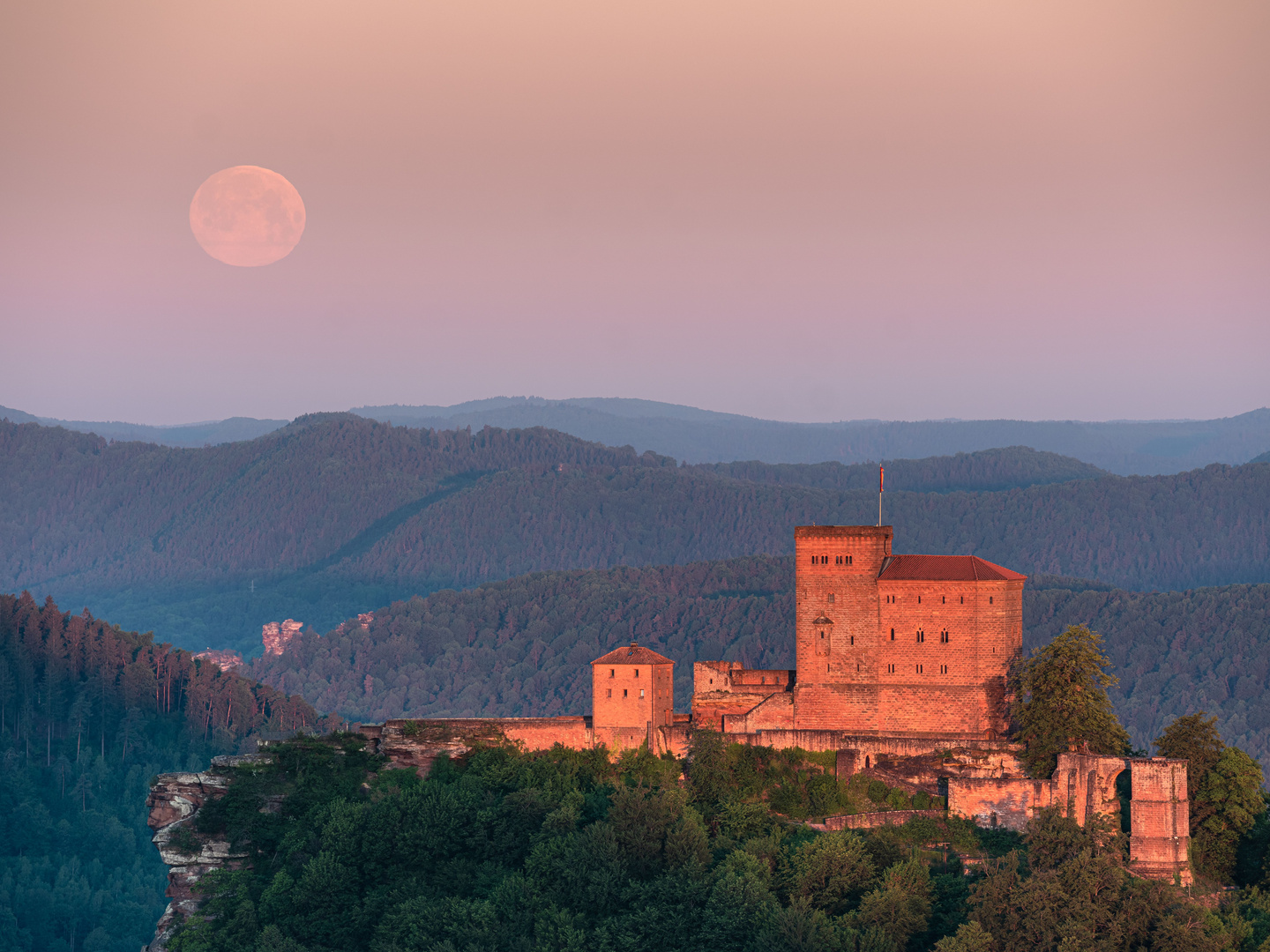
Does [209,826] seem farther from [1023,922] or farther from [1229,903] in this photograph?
[1229,903]

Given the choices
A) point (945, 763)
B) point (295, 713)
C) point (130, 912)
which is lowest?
point (130, 912)

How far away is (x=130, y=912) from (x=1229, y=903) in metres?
101

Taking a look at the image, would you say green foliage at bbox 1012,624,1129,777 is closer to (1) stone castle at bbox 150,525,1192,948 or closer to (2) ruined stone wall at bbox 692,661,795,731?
(1) stone castle at bbox 150,525,1192,948

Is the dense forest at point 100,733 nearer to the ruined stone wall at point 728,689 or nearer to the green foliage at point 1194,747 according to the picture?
the ruined stone wall at point 728,689

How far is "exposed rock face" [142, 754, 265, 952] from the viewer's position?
81250 millimetres

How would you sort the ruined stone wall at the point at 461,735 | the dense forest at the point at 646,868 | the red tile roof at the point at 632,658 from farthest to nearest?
the ruined stone wall at the point at 461,735 < the red tile roof at the point at 632,658 < the dense forest at the point at 646,868

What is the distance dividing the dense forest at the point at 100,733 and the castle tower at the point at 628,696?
79501 millimetres

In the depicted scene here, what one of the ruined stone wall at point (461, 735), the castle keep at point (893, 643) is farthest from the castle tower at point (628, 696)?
the castle keep at point (893, 643)

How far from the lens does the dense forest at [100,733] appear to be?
148 meters

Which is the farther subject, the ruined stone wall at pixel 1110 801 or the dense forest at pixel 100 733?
the dense forest at pixel 100 733

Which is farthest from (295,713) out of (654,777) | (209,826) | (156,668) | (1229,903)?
(1229,903)

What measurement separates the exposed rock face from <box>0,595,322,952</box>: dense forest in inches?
2476

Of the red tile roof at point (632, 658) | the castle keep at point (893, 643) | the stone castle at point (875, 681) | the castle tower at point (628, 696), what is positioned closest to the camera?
the stone castle at point (875, 681)

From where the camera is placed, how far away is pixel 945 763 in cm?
7144
